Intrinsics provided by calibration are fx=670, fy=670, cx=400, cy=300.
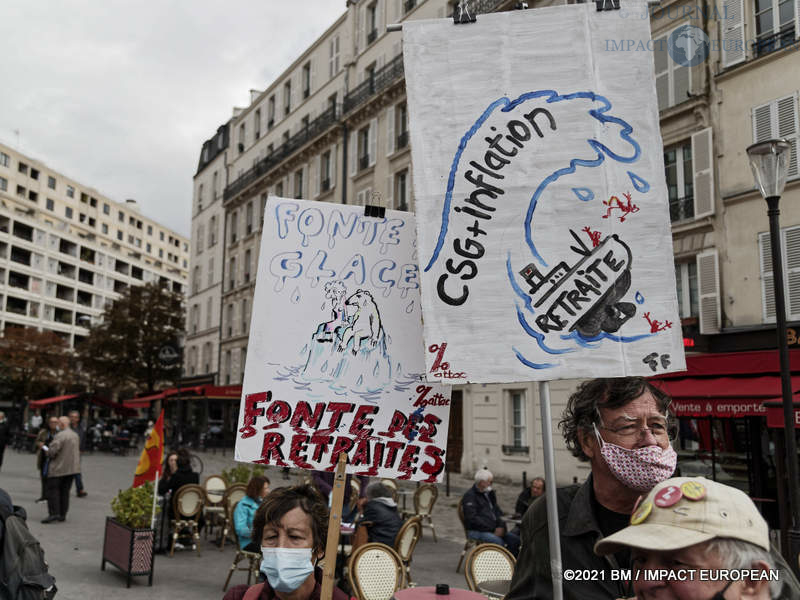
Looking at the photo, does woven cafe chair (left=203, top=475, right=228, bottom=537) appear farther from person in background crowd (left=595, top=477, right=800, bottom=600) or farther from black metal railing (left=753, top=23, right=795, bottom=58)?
black metal railing (left=753, top=23, right=795, bottom=58)

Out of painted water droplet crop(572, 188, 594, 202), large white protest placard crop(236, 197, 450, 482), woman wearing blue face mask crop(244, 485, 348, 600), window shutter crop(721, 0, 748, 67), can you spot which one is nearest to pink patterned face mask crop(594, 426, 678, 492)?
painted water droplet crop(572, 188, 594, 202)

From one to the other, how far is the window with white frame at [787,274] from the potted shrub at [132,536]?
11835 millimetres

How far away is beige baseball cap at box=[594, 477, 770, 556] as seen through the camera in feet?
4.63

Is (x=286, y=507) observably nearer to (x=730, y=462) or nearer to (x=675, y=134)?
(x=730, y=462)

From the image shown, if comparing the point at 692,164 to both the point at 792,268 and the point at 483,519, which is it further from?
the point at 483,519

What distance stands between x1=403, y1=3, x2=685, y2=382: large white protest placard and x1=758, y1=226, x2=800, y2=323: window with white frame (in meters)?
12.2

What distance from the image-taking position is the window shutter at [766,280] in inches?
542

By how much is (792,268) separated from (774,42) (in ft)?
15.7

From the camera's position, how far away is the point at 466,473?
22266mm

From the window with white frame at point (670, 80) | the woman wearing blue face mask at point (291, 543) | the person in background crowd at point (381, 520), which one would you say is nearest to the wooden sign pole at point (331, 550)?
the woman wearing blue face mask at point (291, 543)

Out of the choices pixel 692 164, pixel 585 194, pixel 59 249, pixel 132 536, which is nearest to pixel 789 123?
pixel 692 164

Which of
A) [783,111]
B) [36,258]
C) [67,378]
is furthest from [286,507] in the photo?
[36,258]

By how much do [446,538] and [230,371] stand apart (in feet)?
97.2

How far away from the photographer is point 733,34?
14.9 meters
